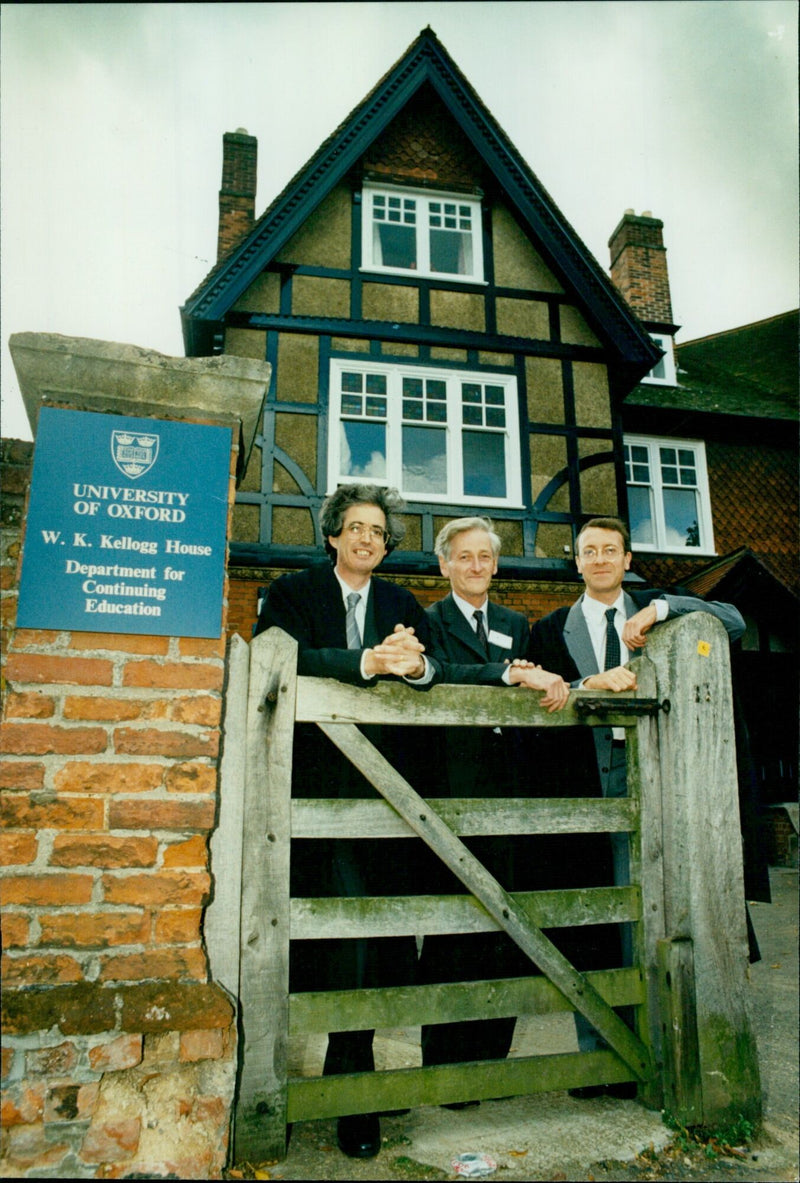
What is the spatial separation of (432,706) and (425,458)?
8.08 m

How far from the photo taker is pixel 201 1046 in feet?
6.38

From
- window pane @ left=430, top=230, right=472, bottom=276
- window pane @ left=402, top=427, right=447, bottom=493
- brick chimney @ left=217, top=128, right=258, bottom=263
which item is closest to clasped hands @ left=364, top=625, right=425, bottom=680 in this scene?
window pane @ left=402, top=427, right=447, bottom=493

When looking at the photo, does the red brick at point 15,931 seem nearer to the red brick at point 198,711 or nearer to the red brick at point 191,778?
the red brick at point 191,778

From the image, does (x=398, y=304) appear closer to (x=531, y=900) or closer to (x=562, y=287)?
(x=562, y=287)

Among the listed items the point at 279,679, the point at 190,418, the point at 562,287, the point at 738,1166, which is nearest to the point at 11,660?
the point at 279,679

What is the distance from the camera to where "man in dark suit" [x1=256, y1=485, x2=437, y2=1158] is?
2297 mm

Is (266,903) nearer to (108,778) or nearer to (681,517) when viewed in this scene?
(108,778)

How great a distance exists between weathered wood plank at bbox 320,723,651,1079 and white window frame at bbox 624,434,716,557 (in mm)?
11061

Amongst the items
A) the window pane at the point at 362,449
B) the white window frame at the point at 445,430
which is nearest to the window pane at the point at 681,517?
the white window frame at the point at 445,430

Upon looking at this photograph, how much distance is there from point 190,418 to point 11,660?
0.87 metres

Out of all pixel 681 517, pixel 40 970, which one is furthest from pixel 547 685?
pixel 681 517

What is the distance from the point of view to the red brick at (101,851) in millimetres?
1926

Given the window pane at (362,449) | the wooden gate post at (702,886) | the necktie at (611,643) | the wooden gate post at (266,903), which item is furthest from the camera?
the window pane at (362,449)

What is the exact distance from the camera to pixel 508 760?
9.17 ft
